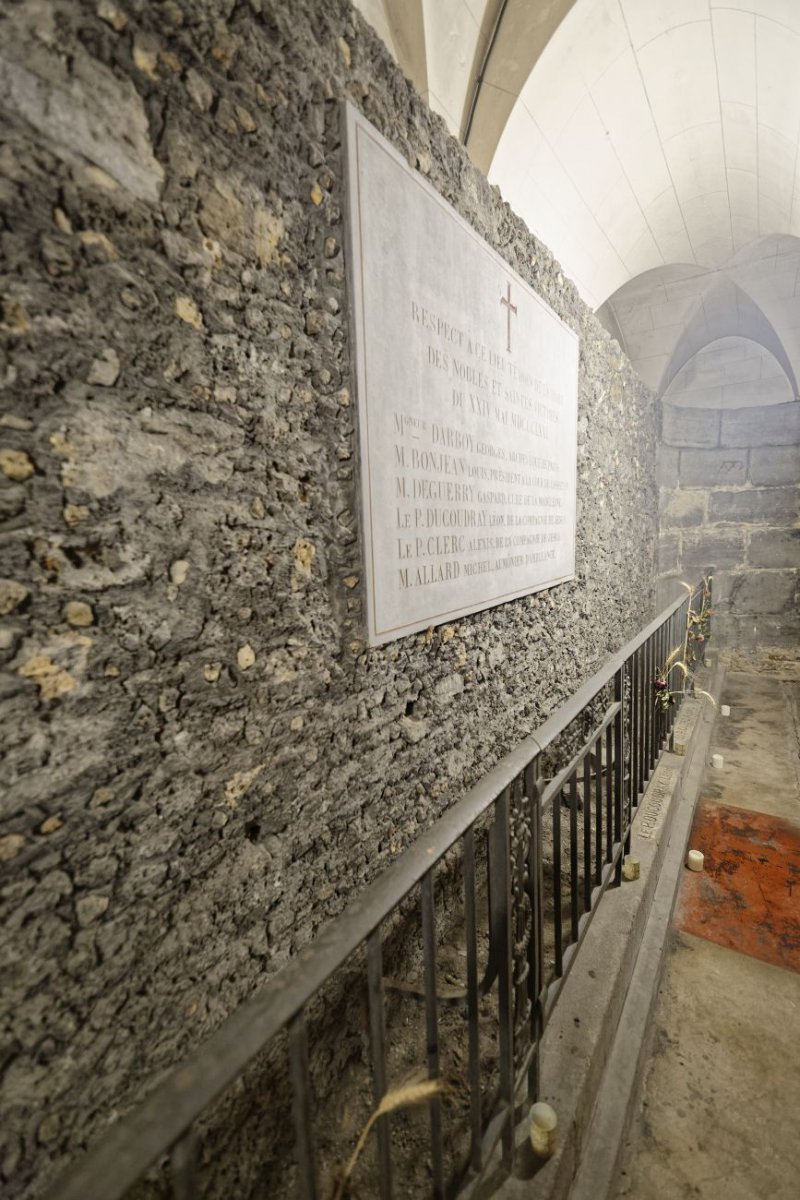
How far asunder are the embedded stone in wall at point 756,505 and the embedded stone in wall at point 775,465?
11 cm

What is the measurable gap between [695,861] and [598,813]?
1208 millimetres

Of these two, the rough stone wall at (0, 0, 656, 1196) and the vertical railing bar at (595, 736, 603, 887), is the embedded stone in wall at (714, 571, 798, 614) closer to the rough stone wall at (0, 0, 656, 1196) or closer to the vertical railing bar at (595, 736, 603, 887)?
the vertical railing bar at (595, 736, 603, 887)

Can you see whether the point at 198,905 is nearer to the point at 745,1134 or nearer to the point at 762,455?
the point at 745,1134

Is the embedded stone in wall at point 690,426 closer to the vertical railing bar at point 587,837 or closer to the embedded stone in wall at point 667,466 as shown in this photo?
the embedded stone in wall at point 667,466

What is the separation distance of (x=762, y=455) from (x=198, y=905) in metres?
7.37

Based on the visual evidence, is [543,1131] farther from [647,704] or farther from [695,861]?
[647,704]

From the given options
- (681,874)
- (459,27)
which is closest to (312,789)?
(681,874)

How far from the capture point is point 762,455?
604 centimetres

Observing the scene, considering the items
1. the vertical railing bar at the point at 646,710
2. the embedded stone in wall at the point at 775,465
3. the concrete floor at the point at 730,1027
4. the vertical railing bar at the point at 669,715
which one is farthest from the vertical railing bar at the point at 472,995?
the embedded stone in wall at the point at 775,465

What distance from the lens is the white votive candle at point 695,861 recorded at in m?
2.39

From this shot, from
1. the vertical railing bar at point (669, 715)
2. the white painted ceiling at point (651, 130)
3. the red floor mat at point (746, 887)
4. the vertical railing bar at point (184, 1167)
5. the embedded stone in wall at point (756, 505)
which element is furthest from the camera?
the embedded stone in wall at point (756, 505)

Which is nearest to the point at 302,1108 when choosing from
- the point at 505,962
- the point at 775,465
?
the point at 505,962

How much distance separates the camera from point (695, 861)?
7.84 ft

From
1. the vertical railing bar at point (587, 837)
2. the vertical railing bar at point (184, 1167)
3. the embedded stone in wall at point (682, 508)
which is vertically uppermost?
the embedded stone in wall at point (682, 508)
